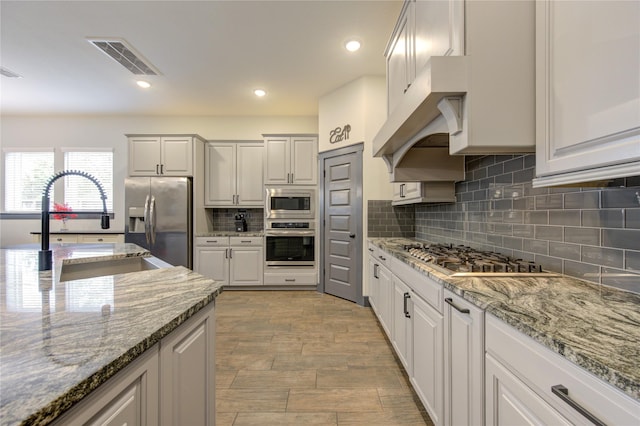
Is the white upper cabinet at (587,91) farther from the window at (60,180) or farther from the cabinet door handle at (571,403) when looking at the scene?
the window at (60,180)

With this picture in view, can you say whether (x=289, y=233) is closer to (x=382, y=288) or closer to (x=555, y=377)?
(x=382, y=288)

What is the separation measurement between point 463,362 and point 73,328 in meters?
1.29

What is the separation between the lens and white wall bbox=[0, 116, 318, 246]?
A: 473 cm

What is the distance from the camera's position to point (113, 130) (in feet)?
15.8

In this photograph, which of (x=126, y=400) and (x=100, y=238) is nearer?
(x=126, y=400)

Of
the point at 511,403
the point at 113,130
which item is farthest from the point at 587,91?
the point at 113,130

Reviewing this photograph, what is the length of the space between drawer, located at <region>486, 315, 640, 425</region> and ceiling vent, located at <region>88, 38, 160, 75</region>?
152 inches

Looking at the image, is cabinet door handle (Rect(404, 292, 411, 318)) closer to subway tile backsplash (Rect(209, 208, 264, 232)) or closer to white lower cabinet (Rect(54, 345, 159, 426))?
white lower cabinet (Rect(54, 345, 159, 426))

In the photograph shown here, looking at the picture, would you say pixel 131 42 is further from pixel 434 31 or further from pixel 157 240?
pixel 434 31

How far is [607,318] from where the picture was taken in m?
0.76

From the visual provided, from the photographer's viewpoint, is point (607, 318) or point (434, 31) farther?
point (434, 31)

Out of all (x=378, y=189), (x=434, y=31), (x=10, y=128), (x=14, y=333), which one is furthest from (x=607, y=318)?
(x=10, y=128)

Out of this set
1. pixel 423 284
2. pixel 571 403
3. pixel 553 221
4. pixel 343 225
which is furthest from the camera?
pixel 343 225

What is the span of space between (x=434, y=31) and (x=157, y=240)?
13.8ft
